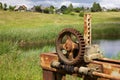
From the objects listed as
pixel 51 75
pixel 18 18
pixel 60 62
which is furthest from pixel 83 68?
pixel 18 18

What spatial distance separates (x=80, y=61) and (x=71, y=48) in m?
0.23

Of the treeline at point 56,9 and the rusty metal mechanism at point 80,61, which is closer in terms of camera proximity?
the rusty metal mechanism at point 80,61

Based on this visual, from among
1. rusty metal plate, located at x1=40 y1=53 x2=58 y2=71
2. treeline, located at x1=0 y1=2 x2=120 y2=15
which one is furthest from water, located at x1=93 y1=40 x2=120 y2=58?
treeline, located at x1=0 y1=2 x2=120 y2=15

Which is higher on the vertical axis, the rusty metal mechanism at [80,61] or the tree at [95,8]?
the rusty metal mechanism at [80,61]

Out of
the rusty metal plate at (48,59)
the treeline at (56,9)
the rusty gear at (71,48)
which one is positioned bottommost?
the treeline at (56,9)

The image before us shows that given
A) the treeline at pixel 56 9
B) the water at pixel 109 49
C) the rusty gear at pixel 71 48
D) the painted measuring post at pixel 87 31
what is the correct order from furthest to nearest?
the treeline at pixel 56 9, the water at pixel 109 49, the painted measuring post at pixel 87 31, the rusty gear at pixel 71 48

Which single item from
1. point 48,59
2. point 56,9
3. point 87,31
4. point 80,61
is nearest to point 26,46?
point 48,59

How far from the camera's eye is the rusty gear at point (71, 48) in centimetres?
398

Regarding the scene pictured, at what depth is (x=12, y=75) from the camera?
7.10m

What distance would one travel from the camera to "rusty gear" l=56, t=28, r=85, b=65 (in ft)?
13.1

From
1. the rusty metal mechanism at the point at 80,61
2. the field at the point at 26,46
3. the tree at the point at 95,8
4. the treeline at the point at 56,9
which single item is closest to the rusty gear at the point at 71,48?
the rusty metal mechanism at the point at 80,61

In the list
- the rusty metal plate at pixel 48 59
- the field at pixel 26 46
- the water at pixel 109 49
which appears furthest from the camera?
the water at pixel 109 49

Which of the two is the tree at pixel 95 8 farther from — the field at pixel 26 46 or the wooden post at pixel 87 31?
the wooden post at pixel 87 31

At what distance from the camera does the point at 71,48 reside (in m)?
4.15
